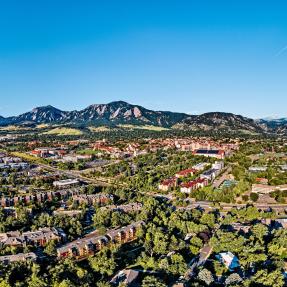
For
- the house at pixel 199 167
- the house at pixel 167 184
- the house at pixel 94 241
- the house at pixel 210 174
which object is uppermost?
the house at pixel 199 167

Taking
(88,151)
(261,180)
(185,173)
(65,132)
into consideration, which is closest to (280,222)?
(261,180)

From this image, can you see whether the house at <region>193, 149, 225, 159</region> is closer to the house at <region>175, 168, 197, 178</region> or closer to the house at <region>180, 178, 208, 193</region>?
the house at <region>175, 168, 197, 178</region>

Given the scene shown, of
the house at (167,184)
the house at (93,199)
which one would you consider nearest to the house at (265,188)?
the house at (167,184)

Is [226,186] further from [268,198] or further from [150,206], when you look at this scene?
[150,206]

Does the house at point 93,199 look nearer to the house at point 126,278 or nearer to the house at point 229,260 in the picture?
the house at point 229,260

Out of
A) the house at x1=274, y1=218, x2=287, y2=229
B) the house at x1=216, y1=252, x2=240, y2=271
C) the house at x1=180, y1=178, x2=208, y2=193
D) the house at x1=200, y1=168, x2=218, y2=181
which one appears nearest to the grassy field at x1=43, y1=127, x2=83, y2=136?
the house at x1=200, y1=168, x2=218, y2=181

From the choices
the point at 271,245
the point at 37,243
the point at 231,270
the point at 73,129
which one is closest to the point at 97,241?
the point at 37,243
